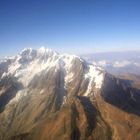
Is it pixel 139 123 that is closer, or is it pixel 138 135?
pixel 138 135

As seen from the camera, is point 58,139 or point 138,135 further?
point 58,139

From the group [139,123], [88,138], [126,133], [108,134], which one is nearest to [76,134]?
[88,138]

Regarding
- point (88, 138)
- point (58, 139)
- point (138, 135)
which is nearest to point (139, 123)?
point (138, 135)

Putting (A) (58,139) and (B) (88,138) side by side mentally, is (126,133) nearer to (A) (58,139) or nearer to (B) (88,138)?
(B) (88,138)

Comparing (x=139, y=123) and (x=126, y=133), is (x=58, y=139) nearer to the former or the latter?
(x=126, y=133)

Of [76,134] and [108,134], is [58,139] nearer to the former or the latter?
[76,134]

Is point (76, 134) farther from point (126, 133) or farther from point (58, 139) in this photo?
point (126, 133)

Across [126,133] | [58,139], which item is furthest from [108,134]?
[58,139]
